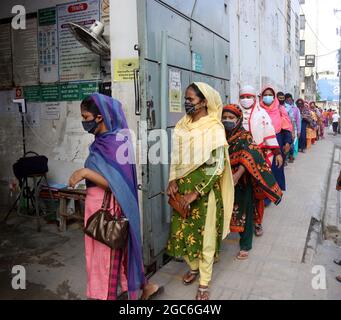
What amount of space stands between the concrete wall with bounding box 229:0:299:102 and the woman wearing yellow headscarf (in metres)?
4.09

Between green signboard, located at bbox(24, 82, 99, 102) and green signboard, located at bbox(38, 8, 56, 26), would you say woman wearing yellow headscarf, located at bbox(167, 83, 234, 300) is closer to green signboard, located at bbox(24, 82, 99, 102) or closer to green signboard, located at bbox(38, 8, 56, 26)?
green signboard, located at bbox(24, 82, 99, 102)

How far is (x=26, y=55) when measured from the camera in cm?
525

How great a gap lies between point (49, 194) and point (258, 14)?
6.89 meters

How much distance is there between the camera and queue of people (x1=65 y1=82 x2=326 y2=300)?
7.61ft

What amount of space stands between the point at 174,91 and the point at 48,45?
233 cm

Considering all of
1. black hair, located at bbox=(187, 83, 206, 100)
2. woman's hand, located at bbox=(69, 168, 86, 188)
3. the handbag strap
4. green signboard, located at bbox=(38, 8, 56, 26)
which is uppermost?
green signboard, located at bbox=(38, 8, 56, 26)

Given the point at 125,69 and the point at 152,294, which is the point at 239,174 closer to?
the point at 152,294

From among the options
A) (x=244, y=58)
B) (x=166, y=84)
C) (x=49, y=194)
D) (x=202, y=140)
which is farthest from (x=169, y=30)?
(x=244, y=58)

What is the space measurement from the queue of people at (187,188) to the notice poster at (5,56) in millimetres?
3620

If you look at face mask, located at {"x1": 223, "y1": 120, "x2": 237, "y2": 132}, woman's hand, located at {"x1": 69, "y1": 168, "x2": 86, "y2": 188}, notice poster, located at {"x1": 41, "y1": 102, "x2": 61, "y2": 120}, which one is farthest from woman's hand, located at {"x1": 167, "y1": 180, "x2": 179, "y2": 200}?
notice poster, located at {"x1": 41, "y1": 102, "x2": 61, "y2": 120}

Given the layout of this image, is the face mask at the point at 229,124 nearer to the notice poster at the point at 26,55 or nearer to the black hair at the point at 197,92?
the black hair at the point at 197,92

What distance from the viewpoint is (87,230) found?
7.63 feet

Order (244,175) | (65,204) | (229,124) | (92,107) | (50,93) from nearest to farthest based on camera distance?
(92,107) < (229,124) < (244,175) < (65,204) < (50,93)

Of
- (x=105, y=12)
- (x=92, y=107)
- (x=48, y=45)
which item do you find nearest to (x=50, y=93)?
(x=48, y=45)
